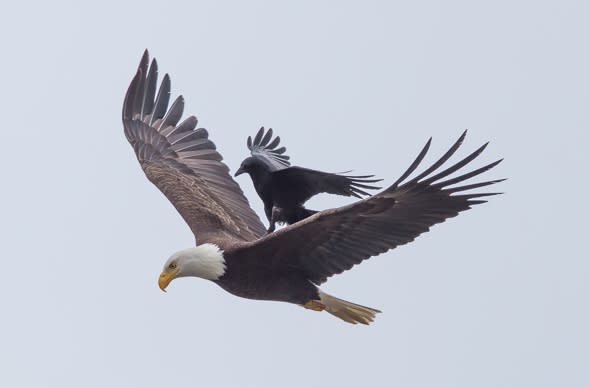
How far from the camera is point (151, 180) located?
540 inches

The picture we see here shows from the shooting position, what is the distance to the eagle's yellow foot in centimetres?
1177

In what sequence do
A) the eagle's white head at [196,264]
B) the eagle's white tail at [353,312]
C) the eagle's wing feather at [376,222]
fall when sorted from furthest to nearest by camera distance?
the eagle's white tail at [353,312] → the eagle's white head at [196,264] → the eagle's wing feather at [376,222]

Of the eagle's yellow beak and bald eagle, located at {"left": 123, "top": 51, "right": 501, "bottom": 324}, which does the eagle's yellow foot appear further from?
the eagle's yellow beak

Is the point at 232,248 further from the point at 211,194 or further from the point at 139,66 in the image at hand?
the point at 139,66

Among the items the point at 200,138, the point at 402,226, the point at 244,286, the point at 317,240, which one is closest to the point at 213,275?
the point at 244,286

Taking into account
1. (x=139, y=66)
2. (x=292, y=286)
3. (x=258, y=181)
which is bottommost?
(x=292, y=286)

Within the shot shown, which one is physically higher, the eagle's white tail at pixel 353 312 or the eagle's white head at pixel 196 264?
the eagle's white head at pixel 196 264

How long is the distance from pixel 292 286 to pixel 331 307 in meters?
0.72

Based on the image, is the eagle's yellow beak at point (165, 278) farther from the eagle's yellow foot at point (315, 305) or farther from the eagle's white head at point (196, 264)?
the eagle's yellow foot at point (315, 305)

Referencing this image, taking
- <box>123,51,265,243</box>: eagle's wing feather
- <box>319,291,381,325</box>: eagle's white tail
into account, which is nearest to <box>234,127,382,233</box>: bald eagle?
<box>123,51,265,243</box>: eagle's wing feather

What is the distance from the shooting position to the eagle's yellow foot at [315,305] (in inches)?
463

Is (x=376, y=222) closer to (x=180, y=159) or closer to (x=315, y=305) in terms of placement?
(x=315, y=305)

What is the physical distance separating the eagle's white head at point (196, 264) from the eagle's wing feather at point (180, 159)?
0.99 metres

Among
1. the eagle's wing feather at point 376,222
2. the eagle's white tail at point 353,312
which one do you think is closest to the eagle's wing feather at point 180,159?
the eagle's white tail at point 353,312
